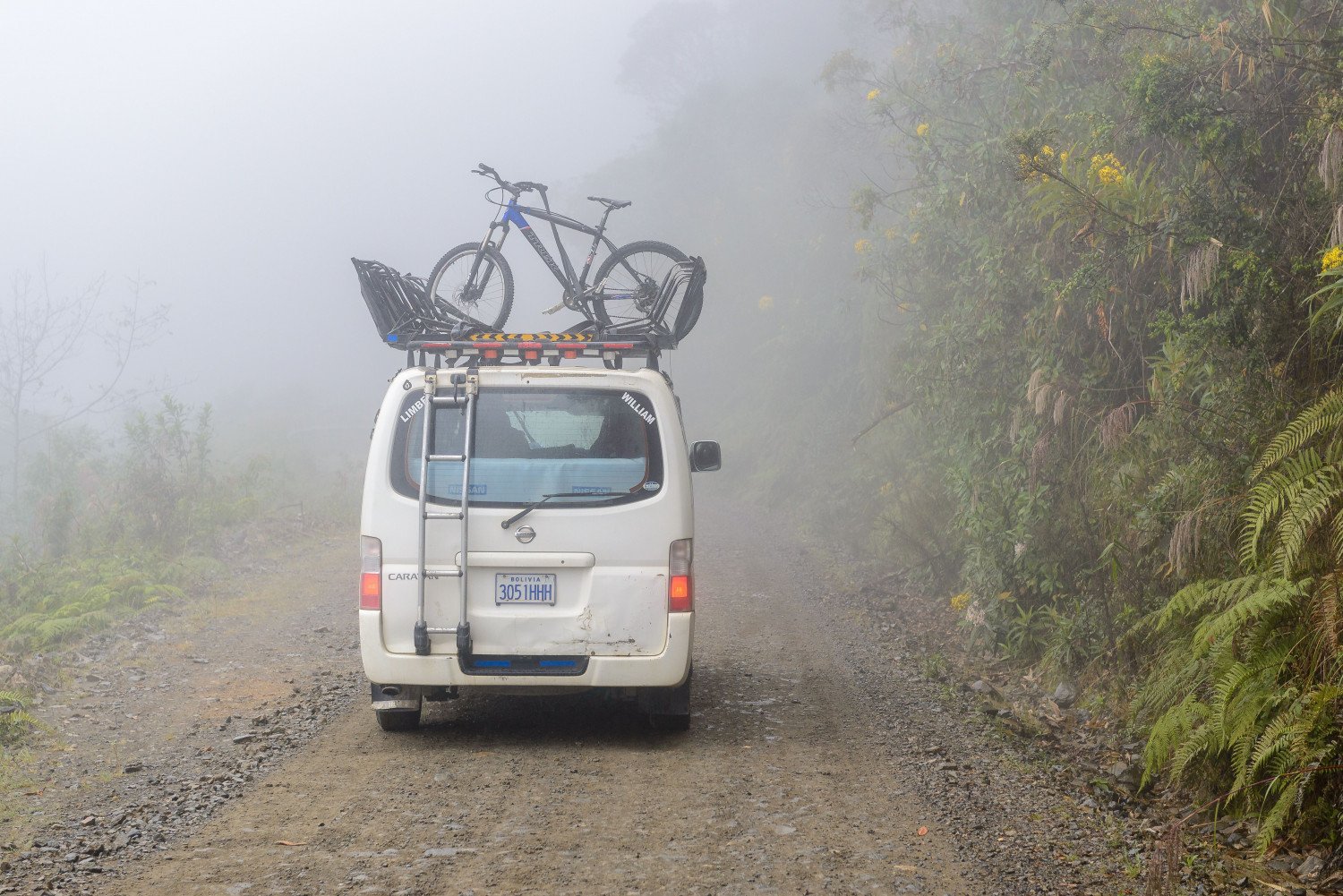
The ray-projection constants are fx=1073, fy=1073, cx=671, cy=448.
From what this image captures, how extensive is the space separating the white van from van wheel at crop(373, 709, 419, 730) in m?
0.14

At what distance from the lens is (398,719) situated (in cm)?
628

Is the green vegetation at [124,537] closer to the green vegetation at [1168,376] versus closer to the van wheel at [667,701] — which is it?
the van wheel at [667,701]

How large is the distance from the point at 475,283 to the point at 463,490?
433 centimetres

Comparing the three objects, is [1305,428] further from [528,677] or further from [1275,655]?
[528,677]

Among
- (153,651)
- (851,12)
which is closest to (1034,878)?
(153,651)

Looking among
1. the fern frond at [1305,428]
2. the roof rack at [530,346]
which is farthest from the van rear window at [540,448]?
the fern frond at [1305,428]

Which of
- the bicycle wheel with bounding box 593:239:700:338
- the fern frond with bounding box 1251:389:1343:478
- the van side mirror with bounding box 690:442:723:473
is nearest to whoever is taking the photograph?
the fern frond with bounding box 1251:389:1343:478

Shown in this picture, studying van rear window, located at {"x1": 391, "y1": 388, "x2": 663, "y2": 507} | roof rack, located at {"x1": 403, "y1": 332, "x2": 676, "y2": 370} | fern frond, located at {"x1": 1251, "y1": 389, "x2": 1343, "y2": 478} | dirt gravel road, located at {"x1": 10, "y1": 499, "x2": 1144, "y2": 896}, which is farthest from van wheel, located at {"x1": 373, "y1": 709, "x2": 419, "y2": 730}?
fern frond, located at {"x1": 1251, "y1": 389, "x2": 1343, "y2": 478}

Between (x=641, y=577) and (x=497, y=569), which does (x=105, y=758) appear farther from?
(x=641, y=577)

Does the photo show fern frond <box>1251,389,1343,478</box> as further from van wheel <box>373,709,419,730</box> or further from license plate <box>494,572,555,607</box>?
van wheel <box>373,709,419,730</box>

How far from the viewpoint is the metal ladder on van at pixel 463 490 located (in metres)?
5.80

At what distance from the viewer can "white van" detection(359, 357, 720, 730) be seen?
Result: 5.86m

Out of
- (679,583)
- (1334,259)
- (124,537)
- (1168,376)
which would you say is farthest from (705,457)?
(124,537)

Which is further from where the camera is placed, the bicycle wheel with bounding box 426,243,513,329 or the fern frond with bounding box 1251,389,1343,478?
the bicycle wheel with bounding box 426,243,513,329
